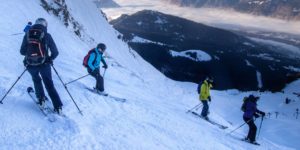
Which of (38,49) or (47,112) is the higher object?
(38,49)

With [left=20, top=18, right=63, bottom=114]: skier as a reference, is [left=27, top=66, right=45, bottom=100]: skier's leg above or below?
below

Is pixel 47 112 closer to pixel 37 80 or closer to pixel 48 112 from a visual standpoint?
pixel 48 112

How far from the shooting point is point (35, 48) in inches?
416

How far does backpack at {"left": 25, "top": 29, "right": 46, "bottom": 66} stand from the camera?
10414mm

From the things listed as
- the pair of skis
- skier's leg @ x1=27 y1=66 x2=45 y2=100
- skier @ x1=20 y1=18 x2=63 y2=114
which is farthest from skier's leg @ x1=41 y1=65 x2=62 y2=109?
the pair of skis

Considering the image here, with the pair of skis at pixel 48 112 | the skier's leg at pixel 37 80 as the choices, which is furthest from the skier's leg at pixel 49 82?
the pair of skis at pixel 48 112

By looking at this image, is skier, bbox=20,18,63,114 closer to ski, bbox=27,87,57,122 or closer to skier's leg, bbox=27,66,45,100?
skier's leg, bbox=27,66,45,100

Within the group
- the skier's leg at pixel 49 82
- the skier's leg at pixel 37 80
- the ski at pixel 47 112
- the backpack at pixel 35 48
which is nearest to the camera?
the backpack at pixel 35 48

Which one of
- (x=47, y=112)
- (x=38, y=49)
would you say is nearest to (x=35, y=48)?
(x=38, y=49)

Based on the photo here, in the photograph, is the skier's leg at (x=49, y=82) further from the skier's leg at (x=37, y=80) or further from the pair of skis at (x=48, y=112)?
the pair of skis at (x=48, y=112)

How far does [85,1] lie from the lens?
64062 millimetres

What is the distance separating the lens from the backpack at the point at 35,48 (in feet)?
34.2

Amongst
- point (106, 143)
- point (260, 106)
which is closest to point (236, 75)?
point (260, 106)

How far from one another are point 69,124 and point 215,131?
32.4ft
